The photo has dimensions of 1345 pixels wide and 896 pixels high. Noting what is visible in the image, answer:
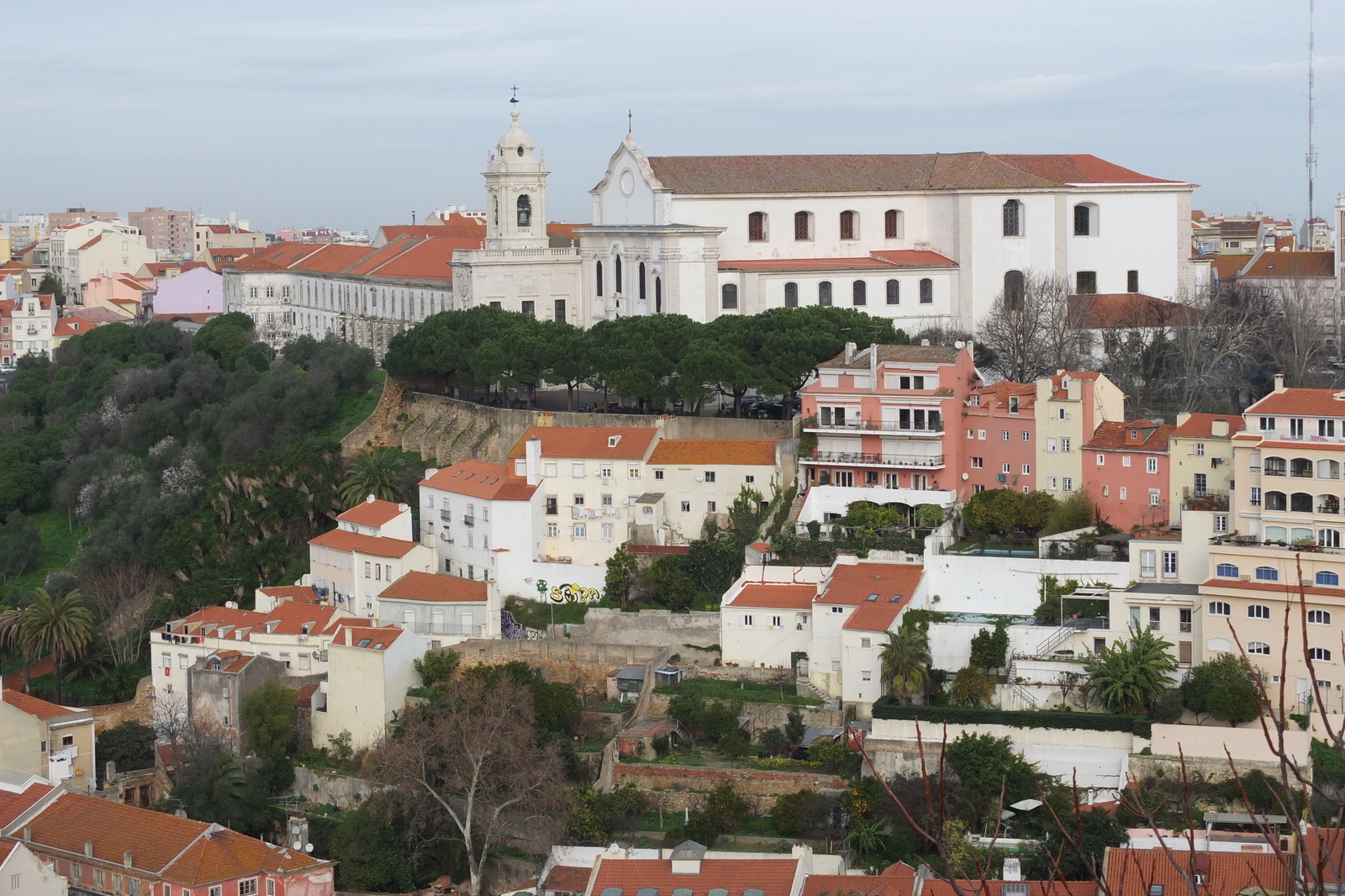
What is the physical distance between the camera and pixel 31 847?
103ft

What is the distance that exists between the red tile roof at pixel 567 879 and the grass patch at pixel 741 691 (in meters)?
5.49

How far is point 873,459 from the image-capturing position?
40.1 m

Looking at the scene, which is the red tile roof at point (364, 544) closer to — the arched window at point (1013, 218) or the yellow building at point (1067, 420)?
the yellow building at point (1067, 420)

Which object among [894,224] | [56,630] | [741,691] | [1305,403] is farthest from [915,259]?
[56,630]

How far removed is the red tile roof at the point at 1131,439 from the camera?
3656 cm

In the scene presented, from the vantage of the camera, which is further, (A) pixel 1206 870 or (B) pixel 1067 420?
(B) pixel 1067 420

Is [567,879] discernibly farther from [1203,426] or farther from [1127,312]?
[1127,312]

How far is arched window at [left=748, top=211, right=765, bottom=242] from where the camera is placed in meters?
53.4

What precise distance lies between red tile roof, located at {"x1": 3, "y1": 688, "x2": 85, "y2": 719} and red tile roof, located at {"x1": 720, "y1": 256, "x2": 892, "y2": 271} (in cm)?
2205

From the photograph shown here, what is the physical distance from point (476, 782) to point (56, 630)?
17.1 m

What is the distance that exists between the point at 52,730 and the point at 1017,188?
30353 mm

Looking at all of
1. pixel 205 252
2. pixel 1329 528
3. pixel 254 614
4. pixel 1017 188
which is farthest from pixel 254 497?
pixel 205 252

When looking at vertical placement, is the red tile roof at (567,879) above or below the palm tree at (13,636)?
below

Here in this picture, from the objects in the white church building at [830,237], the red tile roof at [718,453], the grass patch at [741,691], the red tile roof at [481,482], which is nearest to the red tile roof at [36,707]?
the red tile roof at [481,482]
